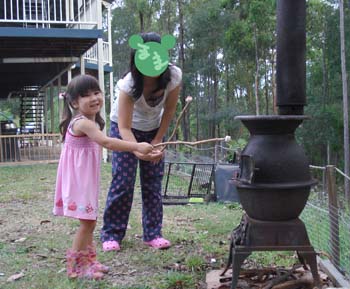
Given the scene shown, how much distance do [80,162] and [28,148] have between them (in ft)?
30.6

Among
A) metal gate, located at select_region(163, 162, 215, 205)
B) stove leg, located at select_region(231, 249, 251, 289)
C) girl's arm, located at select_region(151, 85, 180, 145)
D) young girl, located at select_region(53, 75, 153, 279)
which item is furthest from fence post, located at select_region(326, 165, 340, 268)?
metal gate, located at select_region(163, 162, 215, 205)

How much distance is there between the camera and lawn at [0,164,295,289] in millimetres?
→ 2615

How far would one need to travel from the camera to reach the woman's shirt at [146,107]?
8.82ft

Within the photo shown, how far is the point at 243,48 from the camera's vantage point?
70.1 feet

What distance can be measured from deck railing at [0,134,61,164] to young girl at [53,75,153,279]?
8189 mm

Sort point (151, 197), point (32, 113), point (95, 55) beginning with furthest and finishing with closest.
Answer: point (32, 113) < point (95, 55) < point (151, 197)

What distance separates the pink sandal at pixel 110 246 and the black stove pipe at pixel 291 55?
1.47 m

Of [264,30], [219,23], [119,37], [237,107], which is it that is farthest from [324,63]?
[119,37]

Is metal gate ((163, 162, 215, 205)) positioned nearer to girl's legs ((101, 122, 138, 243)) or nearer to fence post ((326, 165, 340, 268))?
girl's legs ((101, 122, 138, 243))

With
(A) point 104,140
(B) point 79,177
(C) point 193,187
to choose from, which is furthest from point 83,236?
(C) point 193,187

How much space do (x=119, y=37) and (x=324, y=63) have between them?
12314 millimetres

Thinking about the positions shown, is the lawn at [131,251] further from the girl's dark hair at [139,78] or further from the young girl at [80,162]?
the girl's dark hair at [139,78]

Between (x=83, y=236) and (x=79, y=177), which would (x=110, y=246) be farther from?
(x=79, y=177)

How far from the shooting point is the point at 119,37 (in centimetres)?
2752
